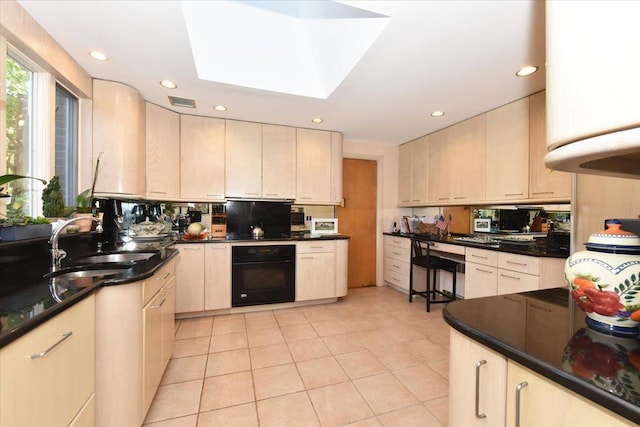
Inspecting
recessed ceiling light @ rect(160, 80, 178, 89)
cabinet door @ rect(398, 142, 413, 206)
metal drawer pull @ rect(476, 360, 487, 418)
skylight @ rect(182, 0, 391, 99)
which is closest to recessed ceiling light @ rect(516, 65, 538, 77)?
skylight @ rect(182, 0, 391, 99)

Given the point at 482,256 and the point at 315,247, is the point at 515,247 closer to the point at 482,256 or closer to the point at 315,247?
the point at 482,256

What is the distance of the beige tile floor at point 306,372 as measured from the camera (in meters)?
1.61

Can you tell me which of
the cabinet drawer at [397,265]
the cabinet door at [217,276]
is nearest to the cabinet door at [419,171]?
the cabinet drawer at [397,265]

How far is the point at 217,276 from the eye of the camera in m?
3.05

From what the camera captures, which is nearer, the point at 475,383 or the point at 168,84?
the point at 475,383

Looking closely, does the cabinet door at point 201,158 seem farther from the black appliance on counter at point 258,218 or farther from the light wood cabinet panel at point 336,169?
the light wood cabinet panel at point 336,169

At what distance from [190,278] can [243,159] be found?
61.6 inches

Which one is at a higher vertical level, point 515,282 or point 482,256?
point 482,256

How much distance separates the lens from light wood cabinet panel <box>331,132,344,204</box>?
377cm

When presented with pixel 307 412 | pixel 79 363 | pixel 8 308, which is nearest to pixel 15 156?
pixel 8 308

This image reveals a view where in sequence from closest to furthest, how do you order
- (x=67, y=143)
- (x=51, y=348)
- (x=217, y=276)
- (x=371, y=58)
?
1. (x=51, y=348)
2. (x=371, y=58)
3. (x=67, y=143)
4. (x=217, y=276)

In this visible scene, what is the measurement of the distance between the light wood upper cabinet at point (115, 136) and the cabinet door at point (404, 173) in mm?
3612

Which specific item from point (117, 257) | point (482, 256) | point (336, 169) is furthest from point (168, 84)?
point (482, 256)

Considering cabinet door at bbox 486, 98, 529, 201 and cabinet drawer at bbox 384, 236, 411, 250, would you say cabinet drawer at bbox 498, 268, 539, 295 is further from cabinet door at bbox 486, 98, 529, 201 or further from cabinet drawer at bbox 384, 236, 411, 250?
cabinet drawer at bbox 384, 236, 411, 250
